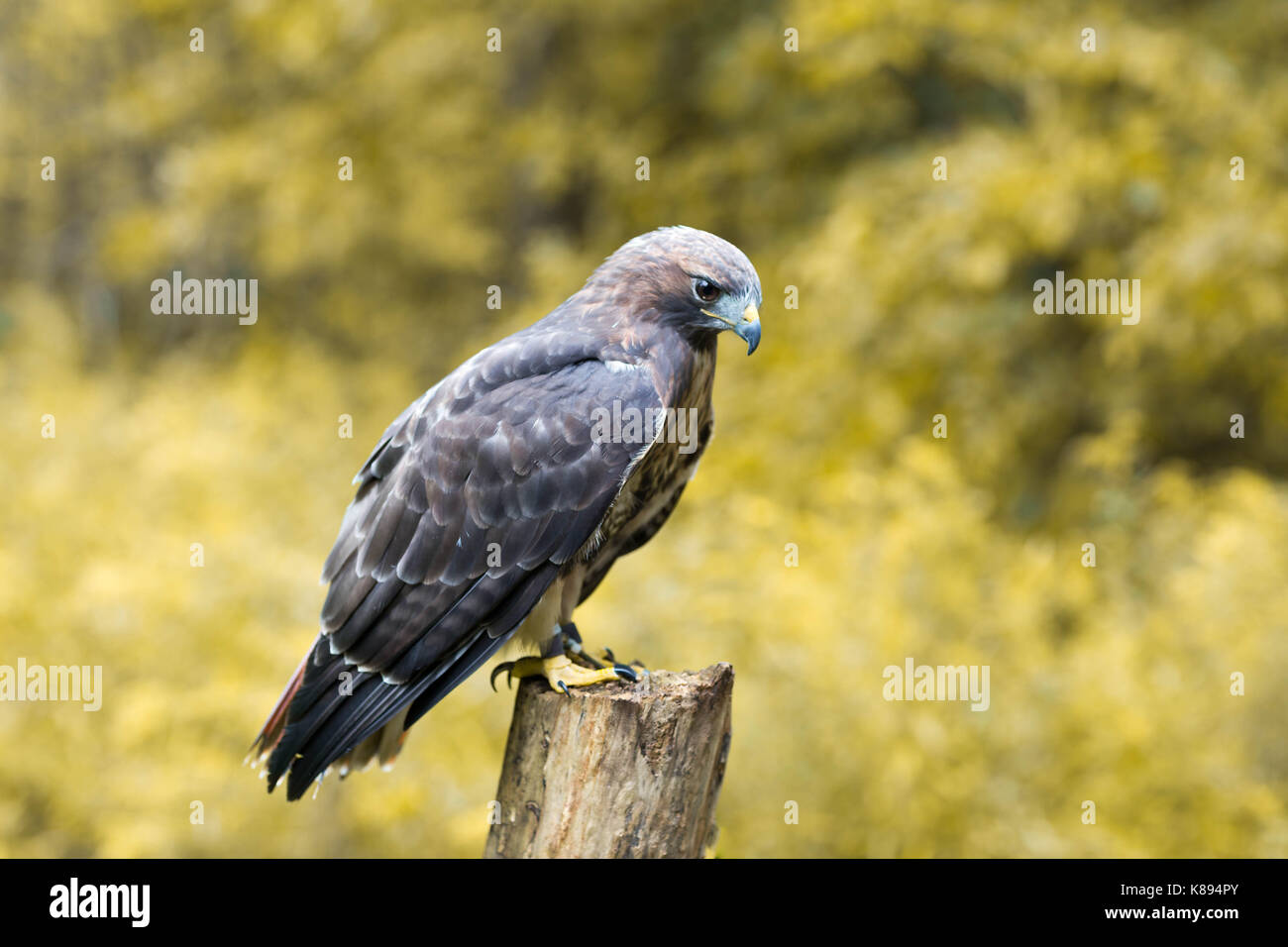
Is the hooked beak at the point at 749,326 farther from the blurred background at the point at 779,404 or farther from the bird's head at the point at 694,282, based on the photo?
the blurred background at the point at 779,404

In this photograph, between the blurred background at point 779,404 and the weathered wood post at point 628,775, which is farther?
the blurred background at point 779,404

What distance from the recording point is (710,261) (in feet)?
9.66

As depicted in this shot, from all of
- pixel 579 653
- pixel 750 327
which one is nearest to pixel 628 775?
pixel 579 653

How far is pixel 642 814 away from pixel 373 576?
0.91 metres

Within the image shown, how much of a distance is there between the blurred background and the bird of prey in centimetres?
106

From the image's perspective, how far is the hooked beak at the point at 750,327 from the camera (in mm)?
2893

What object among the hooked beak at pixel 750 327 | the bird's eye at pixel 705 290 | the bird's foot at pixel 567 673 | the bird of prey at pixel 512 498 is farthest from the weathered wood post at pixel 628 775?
the bird's eye at pixel 705 290

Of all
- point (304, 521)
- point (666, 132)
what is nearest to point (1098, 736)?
point (304, 521)

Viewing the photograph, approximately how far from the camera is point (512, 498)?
292cm

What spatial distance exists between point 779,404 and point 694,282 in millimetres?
4862

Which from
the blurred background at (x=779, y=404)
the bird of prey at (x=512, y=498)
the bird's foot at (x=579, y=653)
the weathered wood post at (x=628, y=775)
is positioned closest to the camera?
the weathered wood post at (x=628, y=775)

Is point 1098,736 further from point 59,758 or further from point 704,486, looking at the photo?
point 59,758

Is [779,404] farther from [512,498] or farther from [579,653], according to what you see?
[512,498]

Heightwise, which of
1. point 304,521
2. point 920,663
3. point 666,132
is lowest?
point 920,663
